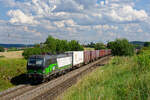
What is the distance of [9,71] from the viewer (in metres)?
22.4

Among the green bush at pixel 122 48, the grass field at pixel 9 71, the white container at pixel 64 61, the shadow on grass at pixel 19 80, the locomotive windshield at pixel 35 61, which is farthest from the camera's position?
the green bush at pixel 122 48

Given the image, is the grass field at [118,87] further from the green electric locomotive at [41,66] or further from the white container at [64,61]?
the white container at [64,61]

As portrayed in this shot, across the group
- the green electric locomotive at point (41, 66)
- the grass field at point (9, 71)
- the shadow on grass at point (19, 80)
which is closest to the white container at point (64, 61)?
the green electric locomotive at point (41, 66)

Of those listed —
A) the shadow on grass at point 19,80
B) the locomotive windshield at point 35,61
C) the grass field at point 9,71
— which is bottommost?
the shadow on grass at point 19,80

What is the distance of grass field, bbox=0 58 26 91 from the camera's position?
2008cm

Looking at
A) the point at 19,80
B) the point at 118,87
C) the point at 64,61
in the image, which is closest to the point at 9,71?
the point at 19,80

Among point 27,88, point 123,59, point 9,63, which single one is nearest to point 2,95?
point 27,88

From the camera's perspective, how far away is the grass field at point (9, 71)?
65.9 feet

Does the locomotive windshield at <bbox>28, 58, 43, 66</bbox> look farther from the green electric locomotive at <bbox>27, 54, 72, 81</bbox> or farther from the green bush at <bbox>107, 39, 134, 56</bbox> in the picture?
the green bush at <bbox>107, 39, 134, 56</bbox>

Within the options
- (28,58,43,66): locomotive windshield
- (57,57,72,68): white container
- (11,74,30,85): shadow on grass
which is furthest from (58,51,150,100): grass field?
(11,74,30,85): shadow on grass

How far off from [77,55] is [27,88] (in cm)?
1544

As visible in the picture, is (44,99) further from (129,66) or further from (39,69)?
(129,66)

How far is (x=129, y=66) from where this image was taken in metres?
15.4

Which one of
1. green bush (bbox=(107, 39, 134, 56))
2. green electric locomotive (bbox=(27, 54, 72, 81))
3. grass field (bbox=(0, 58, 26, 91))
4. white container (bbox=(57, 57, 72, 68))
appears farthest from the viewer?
green bush (bbox=(107, 39, 134, 56))
